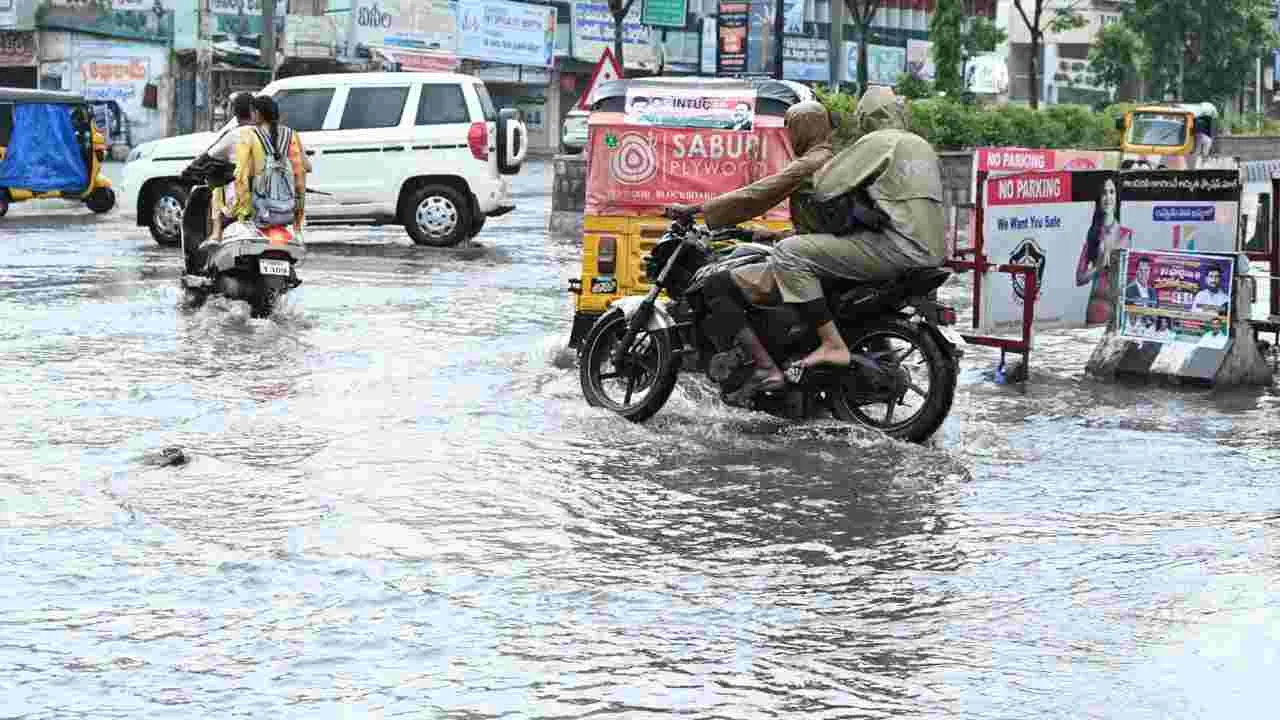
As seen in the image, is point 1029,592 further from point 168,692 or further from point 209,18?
point 209,18

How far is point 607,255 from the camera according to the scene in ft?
39.7

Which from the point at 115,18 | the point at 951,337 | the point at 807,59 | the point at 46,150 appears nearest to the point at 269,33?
the point at 46,150

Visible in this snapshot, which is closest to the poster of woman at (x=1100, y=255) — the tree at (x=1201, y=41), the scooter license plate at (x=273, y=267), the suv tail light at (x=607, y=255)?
the suv tail light at (x=607, y=255)

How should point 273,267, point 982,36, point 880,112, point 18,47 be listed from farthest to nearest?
point 982,36 → point 18,47 → point 273,267 → point 880,112

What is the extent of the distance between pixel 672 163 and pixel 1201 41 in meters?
58.8

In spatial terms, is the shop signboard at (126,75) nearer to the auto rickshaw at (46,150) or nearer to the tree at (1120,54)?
the auto rickshaw at (46,150)

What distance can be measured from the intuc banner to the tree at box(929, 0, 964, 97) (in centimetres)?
2538

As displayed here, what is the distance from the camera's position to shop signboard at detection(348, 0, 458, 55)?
61.5m

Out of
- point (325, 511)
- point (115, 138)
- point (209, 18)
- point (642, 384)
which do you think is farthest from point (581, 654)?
point (209, 18)

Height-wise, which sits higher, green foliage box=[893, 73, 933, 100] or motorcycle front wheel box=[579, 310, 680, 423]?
green foliage box=[893, 73, 933, 100]

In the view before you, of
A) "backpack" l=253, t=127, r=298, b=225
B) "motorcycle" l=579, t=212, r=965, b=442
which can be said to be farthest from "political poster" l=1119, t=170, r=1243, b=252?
"backpack" l=253, t=127, r=298, b=225

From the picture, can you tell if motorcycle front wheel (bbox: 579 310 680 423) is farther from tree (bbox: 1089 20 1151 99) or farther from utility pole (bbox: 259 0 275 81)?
tree (bbox: 1089 20 1151 99)

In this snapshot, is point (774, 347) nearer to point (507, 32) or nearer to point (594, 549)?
point (594, 549)

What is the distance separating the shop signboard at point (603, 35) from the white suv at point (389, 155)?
157 ft
